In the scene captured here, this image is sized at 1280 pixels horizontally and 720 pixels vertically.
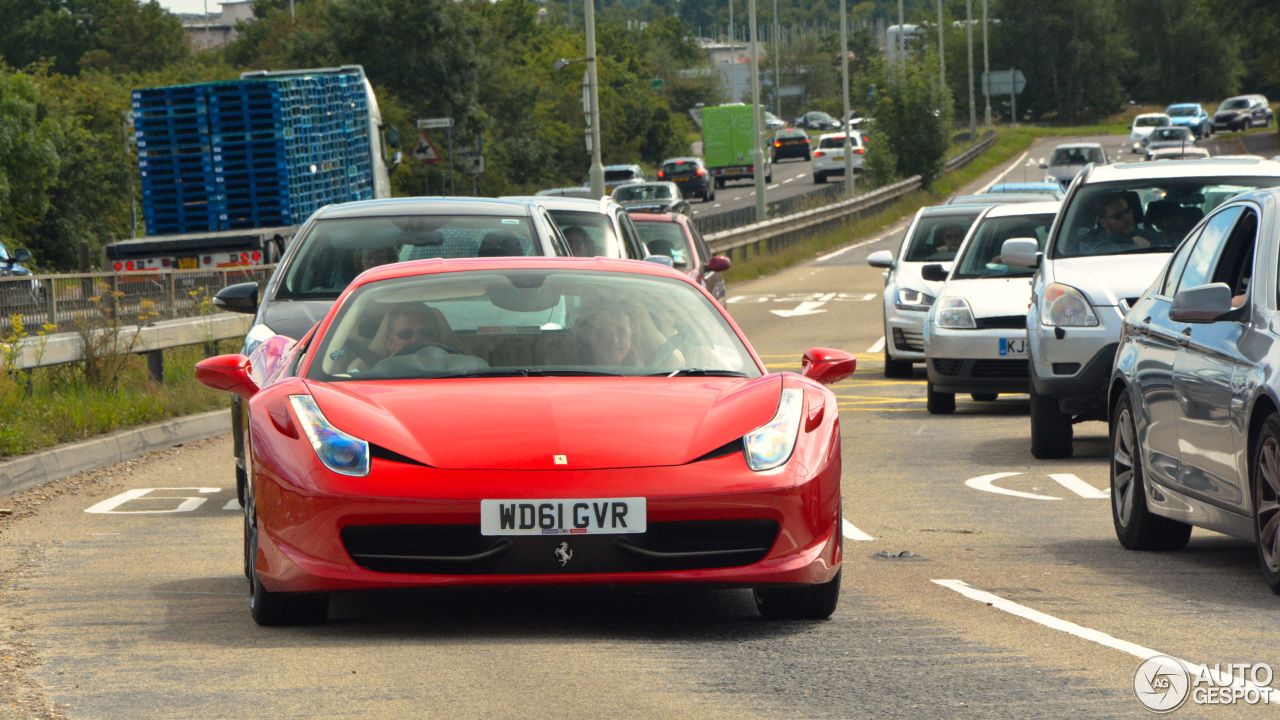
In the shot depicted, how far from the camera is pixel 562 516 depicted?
19.9ft

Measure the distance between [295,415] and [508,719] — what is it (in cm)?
181

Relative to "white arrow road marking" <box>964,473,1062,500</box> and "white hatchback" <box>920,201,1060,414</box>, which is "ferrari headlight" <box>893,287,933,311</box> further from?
"white arrow road marking" <box>964,473,1062,500</box>

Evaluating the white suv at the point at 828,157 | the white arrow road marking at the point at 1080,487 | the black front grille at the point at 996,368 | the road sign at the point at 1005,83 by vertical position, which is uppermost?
the road sign at the point at 1005,83

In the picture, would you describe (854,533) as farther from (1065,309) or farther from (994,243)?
(994,243)

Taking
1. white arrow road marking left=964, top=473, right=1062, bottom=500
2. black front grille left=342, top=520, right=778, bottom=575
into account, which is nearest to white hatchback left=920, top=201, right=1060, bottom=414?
white arrow road marking left=964, top=473, right=1062, bottom=500

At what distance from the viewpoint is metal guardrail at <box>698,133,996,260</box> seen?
127 feet

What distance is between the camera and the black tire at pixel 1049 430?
1244cm

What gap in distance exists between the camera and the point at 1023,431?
14.6 m

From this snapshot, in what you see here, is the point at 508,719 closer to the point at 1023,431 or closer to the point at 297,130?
the point at 1023,431

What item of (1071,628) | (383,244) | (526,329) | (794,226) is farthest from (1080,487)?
(794,226)

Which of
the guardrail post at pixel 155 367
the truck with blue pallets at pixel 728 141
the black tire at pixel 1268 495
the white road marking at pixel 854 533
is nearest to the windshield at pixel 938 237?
the guardrail post at pixel 155 367

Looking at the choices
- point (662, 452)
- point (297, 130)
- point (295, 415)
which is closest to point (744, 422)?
point (662, 452)

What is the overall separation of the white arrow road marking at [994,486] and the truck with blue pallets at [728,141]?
72.7m

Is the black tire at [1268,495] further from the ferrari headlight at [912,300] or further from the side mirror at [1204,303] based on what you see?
the ferrari headlight at [912,300]
